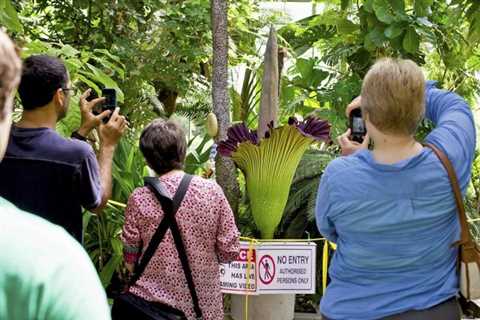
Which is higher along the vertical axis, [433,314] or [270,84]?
[270,84]

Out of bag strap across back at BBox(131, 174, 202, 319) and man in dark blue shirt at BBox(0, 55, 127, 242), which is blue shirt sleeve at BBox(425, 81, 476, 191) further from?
man in dark blue shirt at BBox(0, 55, 127, 242)

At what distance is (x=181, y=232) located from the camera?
2.54 meters

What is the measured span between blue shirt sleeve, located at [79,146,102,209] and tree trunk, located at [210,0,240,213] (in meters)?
1.89

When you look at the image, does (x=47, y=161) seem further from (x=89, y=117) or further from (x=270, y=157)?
(x=270, y=157)

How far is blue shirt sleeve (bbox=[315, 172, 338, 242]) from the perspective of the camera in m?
2.01

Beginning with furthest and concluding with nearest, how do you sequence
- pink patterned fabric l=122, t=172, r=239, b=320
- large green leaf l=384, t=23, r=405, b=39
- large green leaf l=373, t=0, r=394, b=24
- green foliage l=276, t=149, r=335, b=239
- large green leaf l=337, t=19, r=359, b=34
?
green foliage l=276, t=149, r=335, b=239 → large green leaf l=337, t=19, r=359, b=34 → large green leaf l=384, t=23, r=405, b=39 → large green leaf l=373, t=0, r=394, b=24 → pink patterned fabric l=122, t=172, r=239, b=320

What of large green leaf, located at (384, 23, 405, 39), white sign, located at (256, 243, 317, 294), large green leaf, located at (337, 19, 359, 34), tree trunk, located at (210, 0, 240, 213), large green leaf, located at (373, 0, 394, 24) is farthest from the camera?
large green leaf, located at (337, 19, 359, 34)

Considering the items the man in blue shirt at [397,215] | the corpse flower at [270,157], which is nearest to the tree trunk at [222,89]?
the corpse flower at [270,157]

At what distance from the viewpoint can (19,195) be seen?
7.66ft

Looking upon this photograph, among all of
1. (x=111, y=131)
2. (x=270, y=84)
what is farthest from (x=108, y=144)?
(x=270, y=84)

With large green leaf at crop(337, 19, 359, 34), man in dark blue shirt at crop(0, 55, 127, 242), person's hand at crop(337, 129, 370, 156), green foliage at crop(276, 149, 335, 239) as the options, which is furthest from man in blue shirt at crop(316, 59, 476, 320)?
large green leaf at crop(337, 19, 359, 34)

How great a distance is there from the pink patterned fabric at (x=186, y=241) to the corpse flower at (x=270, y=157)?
1.23 meters

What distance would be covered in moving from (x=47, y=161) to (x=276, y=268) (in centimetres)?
162

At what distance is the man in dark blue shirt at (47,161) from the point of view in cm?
233
